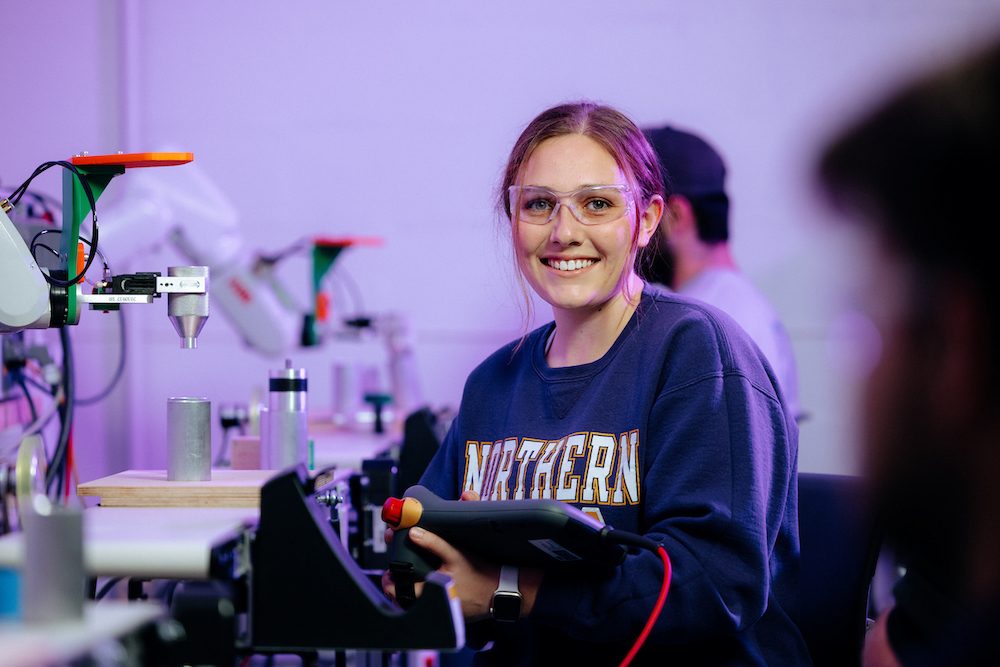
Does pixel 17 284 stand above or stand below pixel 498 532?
above

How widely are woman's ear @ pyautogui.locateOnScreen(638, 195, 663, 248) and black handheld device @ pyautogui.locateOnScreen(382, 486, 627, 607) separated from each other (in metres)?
0.55

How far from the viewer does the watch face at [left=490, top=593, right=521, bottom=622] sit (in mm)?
1123

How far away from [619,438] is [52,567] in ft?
2.43

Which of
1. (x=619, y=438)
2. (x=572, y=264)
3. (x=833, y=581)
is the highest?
(x=572, y=264)

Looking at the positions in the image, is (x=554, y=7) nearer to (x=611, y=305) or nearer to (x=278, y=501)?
(x=611, y=305)

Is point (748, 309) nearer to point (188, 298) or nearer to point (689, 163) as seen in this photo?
point (689, 163)

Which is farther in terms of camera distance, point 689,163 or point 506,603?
point 689,163

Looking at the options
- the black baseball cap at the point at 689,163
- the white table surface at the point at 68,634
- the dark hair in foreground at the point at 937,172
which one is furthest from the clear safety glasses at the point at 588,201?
the black baseball cap at the point at 689,163

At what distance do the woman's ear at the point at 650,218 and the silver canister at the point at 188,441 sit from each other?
2.55ft

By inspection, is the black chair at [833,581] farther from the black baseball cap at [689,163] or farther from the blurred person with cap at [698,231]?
the black baseball cap at [689,163]

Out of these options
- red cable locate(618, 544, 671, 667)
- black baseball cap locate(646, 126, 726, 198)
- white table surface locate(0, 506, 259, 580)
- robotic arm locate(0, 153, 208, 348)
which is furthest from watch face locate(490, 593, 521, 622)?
black baseball cap locate(646, 126, 726, 198)

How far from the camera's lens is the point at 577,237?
4.43 feet

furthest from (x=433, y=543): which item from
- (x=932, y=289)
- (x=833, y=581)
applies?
(x=932, y=289)

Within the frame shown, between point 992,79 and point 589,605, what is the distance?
896 millimetres
